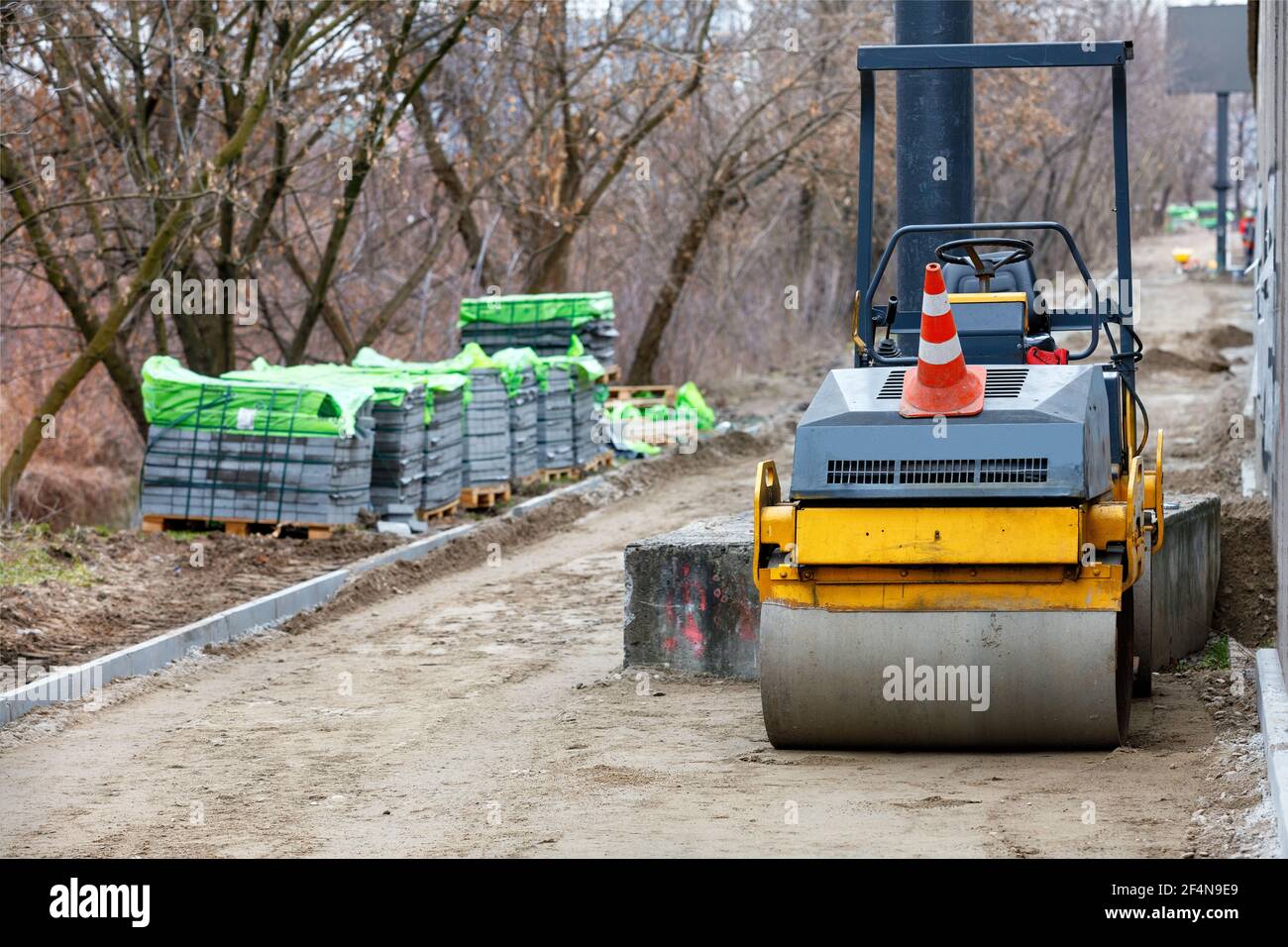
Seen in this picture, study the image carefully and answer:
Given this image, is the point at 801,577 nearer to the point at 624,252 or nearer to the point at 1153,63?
the point at 624,252

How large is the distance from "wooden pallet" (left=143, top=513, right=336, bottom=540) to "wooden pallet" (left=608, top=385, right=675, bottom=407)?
8.01 metres

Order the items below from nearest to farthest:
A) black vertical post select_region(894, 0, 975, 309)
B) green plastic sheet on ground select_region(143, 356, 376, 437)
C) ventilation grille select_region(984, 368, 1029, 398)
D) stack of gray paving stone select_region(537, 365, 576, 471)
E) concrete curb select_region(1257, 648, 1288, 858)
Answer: concrete curb select_region(1257, 648, 1288, 858)
ventilation grille select_region(984, 368, 1029, 398)
black vertical post select_region(894, 0, 975, 309)
green plastic sheet on ground select_region(143, 356, 376, 437)
stack of gray paving stone select_region(537, 365, 576, 471)

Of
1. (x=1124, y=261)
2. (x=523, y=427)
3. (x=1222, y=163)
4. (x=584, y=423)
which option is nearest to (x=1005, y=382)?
(x=1124, y=261)

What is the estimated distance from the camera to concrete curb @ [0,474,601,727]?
964cm

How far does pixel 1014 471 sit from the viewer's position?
6.89 metres

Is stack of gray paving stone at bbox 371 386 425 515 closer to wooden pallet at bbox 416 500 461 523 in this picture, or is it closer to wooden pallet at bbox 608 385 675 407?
wooden pallet at bbox 416 500 461 523

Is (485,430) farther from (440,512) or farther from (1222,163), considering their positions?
(1222,163)

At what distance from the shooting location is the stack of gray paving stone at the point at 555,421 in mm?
18391

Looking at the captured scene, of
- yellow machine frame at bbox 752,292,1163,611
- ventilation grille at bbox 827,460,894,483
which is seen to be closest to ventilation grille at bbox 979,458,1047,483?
yellow machine frame at bbox 752,292,1163,611

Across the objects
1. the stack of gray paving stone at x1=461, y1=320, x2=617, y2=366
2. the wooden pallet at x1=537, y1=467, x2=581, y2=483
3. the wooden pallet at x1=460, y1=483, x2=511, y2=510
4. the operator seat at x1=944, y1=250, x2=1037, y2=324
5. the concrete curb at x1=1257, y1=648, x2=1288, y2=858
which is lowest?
the concrete curb at x1=1257, y1=648, x2=1288, y2=858

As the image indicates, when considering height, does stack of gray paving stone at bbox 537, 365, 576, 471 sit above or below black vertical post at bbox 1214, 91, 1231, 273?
below

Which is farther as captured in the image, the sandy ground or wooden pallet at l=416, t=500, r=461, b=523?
wooden pallet at l=416, t=500, r=461, b=523

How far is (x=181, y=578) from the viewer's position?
13.0m

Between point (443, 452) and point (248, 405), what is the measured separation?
2316 mm
